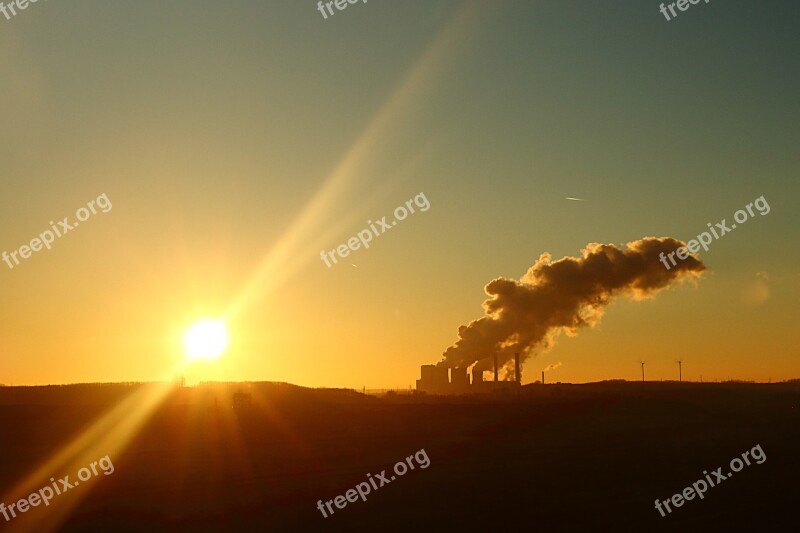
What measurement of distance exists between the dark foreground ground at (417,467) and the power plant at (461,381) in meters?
15.2

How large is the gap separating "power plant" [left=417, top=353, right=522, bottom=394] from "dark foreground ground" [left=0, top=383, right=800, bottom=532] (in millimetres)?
15250

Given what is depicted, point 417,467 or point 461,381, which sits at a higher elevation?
point 461,381

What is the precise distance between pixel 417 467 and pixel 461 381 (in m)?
55.0

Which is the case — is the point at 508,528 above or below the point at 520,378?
below

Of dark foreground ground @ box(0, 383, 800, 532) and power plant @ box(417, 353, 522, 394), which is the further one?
power plant @ box(417, 353, 522, 394)

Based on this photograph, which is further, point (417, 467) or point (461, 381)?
point (461, 381)

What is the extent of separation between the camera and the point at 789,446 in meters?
53.9

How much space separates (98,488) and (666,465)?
95.4ft

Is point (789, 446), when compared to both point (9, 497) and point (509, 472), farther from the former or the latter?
point (9, 497)

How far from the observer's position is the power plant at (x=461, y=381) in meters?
95.1

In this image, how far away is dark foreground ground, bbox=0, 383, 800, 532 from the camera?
1329 inches

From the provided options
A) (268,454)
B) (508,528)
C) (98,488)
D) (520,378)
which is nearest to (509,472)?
(508,528)

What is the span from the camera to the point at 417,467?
44.8 meters

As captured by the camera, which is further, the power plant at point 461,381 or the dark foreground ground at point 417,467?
the power plant at point 461,381
